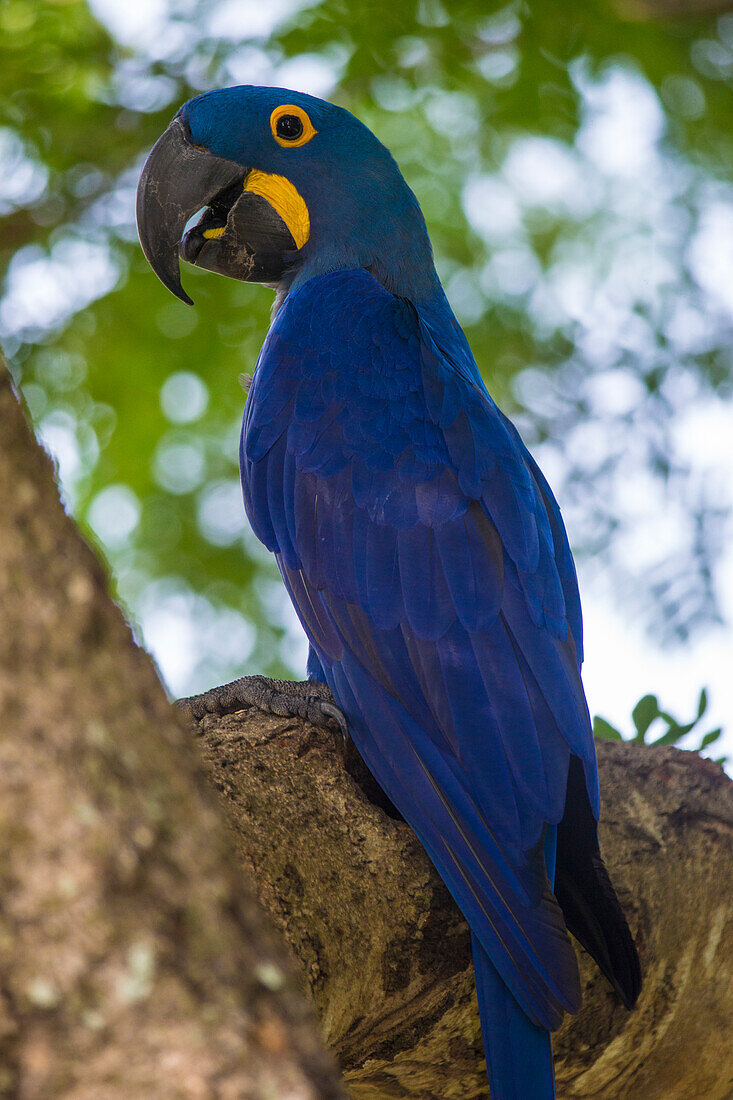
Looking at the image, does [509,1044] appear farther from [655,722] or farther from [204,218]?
[204,218]

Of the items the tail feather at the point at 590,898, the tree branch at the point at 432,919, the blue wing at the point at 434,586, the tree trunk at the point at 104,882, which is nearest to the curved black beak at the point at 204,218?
the blue wing at the point at 434,586

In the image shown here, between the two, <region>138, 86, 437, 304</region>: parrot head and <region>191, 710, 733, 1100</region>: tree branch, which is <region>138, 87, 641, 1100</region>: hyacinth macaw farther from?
<region>191, 710, 733, 1100</region>: tree branch

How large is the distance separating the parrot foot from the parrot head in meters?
1.40

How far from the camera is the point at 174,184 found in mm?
2812

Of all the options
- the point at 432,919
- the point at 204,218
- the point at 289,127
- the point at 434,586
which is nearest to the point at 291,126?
the point at 289,127

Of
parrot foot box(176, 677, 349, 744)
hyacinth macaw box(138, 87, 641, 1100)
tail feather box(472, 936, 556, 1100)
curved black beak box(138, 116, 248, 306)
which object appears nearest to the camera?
tail feather box(472, 936, 556, 1100)

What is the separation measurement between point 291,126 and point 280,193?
206 mm

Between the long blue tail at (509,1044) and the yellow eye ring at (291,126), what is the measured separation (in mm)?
2292

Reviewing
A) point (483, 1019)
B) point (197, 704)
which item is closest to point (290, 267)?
point (197, 704)

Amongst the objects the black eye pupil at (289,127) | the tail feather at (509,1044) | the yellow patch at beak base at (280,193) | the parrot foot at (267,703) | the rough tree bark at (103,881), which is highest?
the black eye pupil at (289,127)

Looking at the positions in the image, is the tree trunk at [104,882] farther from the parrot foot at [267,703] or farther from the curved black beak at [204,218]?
the curved black beak at [204,218]

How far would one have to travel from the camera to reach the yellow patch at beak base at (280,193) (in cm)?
289

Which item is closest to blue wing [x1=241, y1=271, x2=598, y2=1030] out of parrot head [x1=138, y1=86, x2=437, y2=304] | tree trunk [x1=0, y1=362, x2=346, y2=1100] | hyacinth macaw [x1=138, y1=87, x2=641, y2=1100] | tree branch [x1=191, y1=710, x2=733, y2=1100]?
hyacinth macaw [x1=138, y1=87, x2=641, y2=1100]

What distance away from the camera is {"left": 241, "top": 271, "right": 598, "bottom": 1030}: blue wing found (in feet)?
6.34
